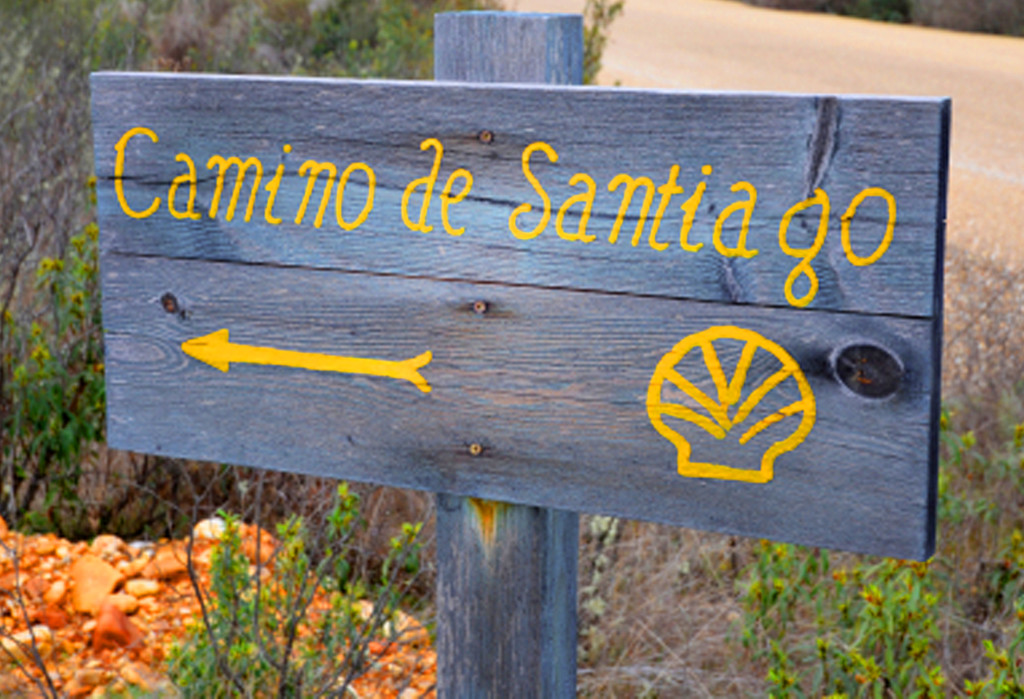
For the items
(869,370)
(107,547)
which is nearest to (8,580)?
(107,547)

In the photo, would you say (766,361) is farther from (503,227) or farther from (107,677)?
(107,677)

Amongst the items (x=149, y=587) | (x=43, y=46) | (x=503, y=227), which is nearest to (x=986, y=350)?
(x=149, y=587)

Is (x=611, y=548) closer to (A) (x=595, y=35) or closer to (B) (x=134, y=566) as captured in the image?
(B) (x=134, y=566)

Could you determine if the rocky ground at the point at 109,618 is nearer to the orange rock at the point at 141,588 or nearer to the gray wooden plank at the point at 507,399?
the orange rock at the point at 141,588

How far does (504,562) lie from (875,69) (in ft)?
36.3

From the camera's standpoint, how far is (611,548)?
268 cm

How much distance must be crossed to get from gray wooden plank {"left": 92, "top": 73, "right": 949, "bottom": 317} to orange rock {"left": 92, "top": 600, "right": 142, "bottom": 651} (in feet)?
4.11

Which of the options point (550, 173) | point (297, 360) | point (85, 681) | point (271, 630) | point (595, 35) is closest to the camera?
point (550, 173)

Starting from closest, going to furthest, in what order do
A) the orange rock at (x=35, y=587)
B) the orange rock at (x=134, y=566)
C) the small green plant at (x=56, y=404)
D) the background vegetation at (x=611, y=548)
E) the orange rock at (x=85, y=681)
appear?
the background vegetation at (x=611, y=548) < the orange rock at (x=85, y=681) < the orange rock at (x=35, y=587) < the orange rock at (x=134, y=566) < the small green plant at (x=56, y=404)

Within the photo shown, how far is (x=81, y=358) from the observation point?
10.0 feet

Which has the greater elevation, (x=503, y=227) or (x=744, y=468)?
(x=503, y=227)

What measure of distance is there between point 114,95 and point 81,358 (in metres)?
1.68

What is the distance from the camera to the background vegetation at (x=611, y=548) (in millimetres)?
2072

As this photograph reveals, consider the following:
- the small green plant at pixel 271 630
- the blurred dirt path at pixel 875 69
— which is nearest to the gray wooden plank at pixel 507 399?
the small green plant at pixel 271 630
